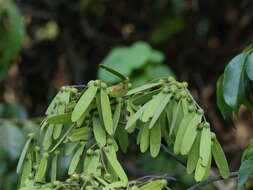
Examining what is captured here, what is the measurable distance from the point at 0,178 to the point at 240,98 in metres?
1.15

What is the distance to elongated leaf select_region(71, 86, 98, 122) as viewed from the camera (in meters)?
0.95

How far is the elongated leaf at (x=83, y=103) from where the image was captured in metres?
0.95

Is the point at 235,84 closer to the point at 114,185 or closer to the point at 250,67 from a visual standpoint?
the point at 250,67

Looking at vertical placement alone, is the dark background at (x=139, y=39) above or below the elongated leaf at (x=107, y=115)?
above

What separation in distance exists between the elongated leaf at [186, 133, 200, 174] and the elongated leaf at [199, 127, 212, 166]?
17 mm

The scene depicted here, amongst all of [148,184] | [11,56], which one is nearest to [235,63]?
[148,184]

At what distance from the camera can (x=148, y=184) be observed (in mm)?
875

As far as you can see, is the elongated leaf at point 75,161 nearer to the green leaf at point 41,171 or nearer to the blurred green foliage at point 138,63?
the green leaf at point 41,171

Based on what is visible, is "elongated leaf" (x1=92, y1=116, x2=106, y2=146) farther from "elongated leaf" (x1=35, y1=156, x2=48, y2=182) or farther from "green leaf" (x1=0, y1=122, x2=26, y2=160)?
"green leaf" (x1=0, y1=122, x2=26, y2=160)

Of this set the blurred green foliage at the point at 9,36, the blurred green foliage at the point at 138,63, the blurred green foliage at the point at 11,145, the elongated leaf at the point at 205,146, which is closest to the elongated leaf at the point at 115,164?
the elongated leaf at the point at 205,146

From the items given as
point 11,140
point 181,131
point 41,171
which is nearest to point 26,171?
point 41,171

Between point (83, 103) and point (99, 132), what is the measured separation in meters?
0.06

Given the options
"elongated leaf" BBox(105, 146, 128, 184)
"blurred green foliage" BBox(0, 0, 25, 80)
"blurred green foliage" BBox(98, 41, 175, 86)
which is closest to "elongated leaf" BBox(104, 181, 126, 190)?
"elongated leaf" BBox(105, 146, 128, 184)

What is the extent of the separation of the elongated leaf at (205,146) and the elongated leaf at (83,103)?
0.18 m
